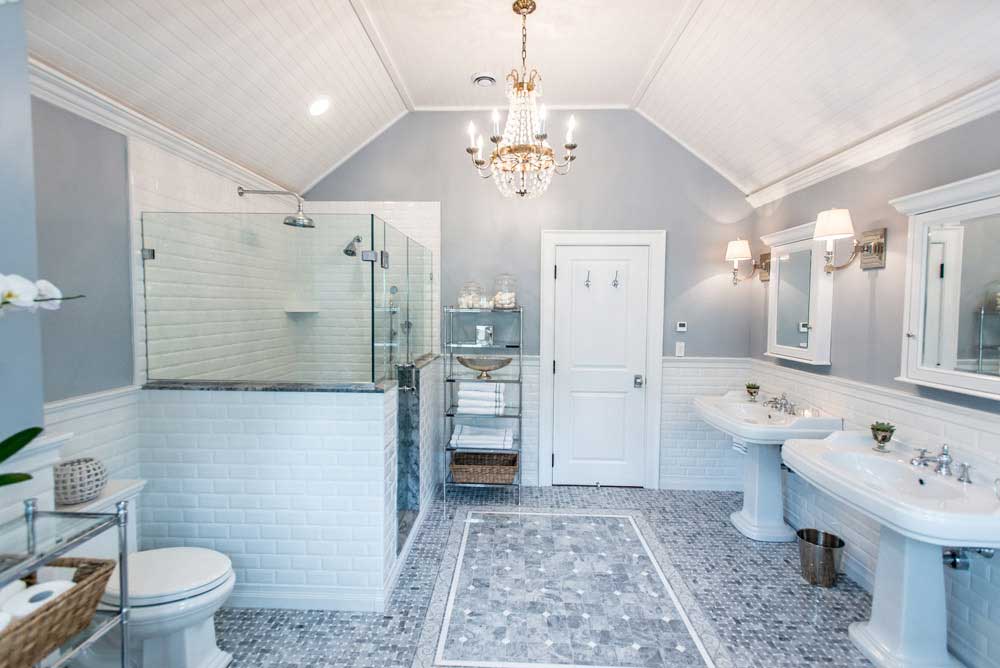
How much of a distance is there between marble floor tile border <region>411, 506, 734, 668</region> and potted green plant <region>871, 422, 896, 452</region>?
1171 millimetres

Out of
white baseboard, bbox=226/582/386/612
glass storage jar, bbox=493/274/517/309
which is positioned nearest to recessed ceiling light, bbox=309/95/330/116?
glass storage jar, bbox=493/274/517/309

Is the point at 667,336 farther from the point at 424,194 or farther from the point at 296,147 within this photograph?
the point at 296,147

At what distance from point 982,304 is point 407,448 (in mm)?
2929

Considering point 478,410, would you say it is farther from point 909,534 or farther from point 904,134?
point 904,134

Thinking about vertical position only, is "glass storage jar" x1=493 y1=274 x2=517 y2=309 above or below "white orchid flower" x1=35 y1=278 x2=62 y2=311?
above

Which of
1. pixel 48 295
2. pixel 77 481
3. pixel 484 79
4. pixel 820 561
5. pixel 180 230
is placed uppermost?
pixel 484 79

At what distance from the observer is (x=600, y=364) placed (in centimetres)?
378

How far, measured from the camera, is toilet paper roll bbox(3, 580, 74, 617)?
3.54ft

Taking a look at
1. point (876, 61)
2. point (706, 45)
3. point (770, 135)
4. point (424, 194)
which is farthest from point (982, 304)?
point (424, 194)

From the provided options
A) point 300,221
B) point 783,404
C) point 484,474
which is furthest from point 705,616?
point 300,221

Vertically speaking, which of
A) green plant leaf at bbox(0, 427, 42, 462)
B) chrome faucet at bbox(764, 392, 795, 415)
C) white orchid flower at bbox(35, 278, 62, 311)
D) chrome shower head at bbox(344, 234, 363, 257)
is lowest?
chrome faucet at bbox(764, 392, 795, 415)

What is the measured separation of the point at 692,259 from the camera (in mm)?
3693

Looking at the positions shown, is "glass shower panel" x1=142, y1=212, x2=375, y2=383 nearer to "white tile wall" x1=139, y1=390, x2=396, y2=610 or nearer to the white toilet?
"white tile wall" x1=139, y1=390, x2=396, y2=610

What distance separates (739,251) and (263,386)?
323cm
